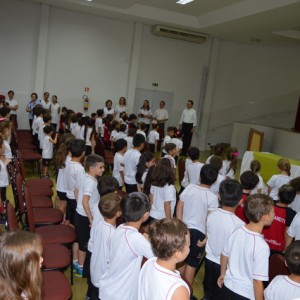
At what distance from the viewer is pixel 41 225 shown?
134 inches

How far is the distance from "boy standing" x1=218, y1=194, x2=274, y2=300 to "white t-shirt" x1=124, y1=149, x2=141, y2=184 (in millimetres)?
2362

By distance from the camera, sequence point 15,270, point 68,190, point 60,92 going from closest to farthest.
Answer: point 15,270 → point 68,190 → point 60,92

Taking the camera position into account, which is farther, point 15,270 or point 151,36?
point 151,36

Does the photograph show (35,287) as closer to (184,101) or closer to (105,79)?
(105,79)

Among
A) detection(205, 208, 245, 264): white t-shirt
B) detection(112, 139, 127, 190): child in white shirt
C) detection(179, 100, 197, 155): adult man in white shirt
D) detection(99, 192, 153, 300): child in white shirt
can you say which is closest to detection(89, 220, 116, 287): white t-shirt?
detection(99, 192, 153, 300): child in white shirt

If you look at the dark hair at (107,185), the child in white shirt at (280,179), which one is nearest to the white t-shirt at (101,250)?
the dark hair at (107,185)

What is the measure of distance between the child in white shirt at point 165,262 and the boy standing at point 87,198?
4.61 ft

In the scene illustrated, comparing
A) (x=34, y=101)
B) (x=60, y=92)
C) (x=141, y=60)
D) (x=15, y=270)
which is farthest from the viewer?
(x=141, y=60)

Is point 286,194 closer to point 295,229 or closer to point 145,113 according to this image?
point 295,229

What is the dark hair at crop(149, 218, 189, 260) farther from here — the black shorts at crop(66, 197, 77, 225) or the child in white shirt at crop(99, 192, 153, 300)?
the black shorts at crop(66, 197, 77, 225)

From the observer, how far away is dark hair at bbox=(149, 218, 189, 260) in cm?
165

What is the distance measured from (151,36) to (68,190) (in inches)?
315

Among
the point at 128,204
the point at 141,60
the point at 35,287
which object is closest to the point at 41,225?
the point at 128,204

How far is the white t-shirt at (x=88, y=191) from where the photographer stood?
121 inches
